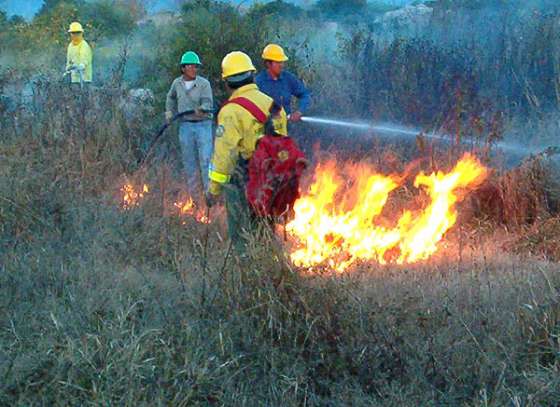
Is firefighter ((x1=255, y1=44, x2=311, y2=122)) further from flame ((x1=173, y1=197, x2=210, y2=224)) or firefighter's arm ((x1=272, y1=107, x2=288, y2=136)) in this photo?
firefighter's arm ((x1=272, y1=107, x2=288, y2=136))

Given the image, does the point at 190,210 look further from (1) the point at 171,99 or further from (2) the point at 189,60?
(2) the point at 189,60

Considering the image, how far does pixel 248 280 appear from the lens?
5387 mm

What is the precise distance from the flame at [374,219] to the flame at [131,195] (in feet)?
4.78

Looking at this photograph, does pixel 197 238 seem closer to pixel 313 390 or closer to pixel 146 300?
pixel 146 300

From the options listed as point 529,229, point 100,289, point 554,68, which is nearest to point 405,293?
point 100,289

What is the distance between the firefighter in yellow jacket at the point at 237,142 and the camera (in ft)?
21.8

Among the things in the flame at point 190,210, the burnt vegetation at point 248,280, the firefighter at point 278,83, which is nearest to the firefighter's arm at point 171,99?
the burnt vegetation at point 248,280

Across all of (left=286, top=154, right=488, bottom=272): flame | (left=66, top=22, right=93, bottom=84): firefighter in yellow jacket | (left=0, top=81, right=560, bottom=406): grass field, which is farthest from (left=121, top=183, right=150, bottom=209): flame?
(left=66, top=22, right=93, bottom=84): firefighter in yellow jacket

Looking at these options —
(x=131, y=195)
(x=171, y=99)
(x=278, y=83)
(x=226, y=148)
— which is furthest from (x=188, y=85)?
(x=226, y=148)

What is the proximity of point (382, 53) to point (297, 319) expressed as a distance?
848cm

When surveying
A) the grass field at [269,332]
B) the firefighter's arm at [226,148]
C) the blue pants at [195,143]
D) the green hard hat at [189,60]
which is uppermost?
the green hard hat at [189,60]

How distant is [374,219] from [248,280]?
3569mm

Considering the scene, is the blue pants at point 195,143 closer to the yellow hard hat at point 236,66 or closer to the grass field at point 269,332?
the grass field at point 269,332

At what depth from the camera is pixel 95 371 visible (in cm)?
467
